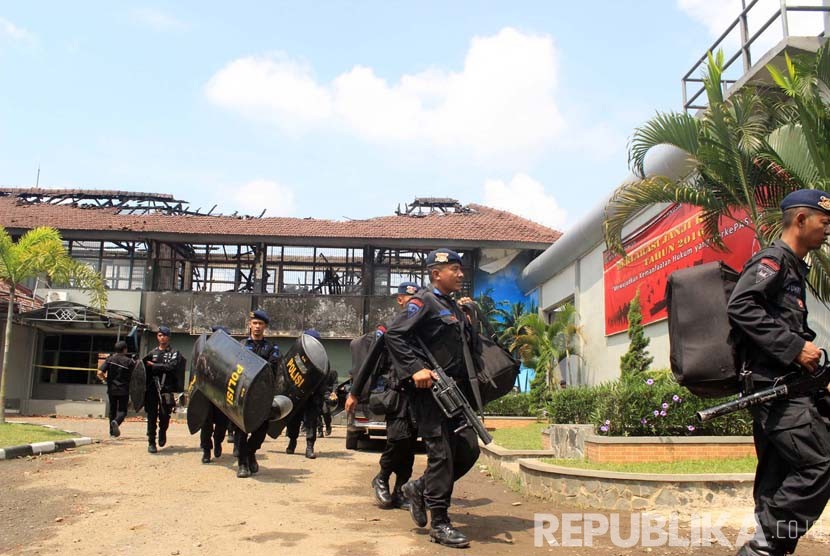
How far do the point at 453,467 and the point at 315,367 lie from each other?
3.72 meters

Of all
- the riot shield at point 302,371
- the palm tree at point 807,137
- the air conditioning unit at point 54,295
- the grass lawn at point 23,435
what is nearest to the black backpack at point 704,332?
the palm tree at point 807,137

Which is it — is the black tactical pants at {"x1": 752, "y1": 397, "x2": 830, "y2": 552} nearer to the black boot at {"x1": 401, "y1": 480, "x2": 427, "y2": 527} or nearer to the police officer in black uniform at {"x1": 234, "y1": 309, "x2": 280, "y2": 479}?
the black boot at {"x1": 401, "y1": 480, "x2": 427, "y2": 527}

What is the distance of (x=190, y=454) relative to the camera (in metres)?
9.48

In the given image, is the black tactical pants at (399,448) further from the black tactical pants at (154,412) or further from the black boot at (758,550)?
the black tactical pants at (154,412)

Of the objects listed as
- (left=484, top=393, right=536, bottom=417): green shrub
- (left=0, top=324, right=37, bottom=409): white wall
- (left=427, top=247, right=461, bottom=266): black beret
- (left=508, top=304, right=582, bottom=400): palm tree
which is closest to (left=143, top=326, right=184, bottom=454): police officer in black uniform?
(left=427, top=247, right=461, bottom=266): black beret

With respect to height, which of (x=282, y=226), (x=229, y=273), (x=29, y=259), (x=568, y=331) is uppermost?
(x=282, y=226)

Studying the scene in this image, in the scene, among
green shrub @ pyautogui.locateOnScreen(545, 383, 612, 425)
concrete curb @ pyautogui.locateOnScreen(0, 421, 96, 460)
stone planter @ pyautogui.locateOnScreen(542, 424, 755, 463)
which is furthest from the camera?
green shrub @ pyautogui.locateOnScreen(545, 383, 612, 425)

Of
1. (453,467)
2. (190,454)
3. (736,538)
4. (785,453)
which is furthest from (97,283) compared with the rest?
(785,453)

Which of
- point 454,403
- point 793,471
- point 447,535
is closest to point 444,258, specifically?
point 454,403

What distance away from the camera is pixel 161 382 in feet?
32.1

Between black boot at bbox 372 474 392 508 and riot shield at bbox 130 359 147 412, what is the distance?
4.90 metres

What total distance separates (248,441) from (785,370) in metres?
5.43

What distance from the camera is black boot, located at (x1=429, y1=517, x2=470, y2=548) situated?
4562 mm

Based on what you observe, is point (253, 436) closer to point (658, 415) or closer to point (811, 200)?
point (658, 415)
